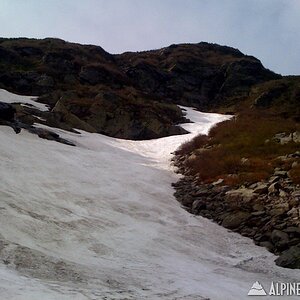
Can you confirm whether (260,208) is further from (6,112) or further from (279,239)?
(6,112)

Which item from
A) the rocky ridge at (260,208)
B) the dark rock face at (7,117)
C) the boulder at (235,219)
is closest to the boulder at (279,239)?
the rocky ridge at (260,208)

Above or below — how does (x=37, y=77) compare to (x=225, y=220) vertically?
above

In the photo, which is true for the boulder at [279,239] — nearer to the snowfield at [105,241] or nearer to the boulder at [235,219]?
the snowfield at [105,241]

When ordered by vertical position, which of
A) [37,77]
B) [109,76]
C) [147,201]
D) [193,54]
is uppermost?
[193,54]

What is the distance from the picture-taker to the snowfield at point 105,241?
8.76 metres

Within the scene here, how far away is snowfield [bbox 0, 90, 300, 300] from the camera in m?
8.76

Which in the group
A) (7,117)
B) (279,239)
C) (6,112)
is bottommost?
(279,239)

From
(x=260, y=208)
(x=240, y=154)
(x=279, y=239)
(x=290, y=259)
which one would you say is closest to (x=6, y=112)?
(x=240, y=154)

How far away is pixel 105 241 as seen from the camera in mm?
12484

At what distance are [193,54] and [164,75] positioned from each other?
75.9 ft

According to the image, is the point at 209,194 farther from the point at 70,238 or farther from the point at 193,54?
the point at 193,54

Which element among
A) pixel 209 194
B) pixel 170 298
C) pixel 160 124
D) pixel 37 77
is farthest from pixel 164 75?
pixel 170 298

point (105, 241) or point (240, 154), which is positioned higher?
point (240, 154)

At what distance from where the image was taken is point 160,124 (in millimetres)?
48438
